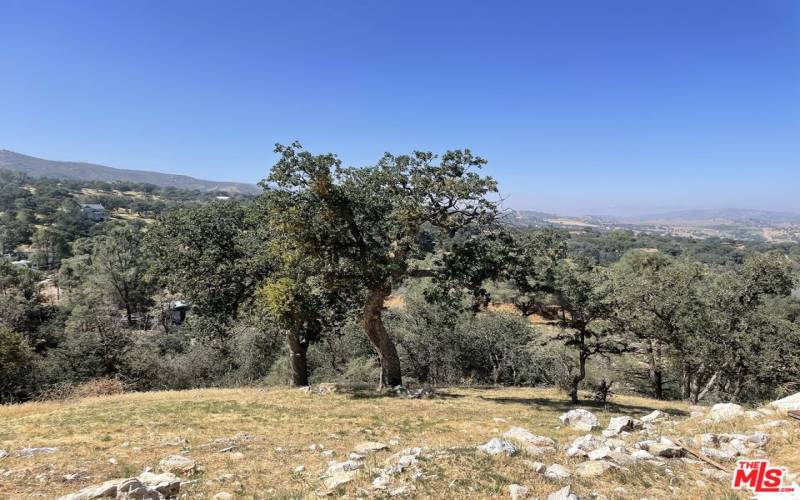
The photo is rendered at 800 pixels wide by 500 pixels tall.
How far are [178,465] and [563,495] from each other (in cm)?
757

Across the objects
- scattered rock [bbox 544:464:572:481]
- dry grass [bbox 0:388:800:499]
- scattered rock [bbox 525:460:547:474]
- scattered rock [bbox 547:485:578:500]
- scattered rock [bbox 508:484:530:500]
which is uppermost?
scattered rock [bbox 547:485:578:500]

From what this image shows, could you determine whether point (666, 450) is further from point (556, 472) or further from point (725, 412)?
point (725, 412)

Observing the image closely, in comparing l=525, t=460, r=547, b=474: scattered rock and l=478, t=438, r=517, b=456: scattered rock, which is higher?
l=525, t=460, r=547, b=474: scattered rock

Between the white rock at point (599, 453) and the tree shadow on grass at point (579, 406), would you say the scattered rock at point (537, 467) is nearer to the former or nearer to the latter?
the white rock at point (599, 453)

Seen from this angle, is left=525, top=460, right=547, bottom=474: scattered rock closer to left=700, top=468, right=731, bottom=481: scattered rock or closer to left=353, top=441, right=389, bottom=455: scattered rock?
left=700, top=468, right=731, bottom=481: scattered rock

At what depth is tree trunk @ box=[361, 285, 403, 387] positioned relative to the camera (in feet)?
63.2

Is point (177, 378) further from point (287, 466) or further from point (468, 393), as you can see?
point (287, 466)

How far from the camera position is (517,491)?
6801 mm

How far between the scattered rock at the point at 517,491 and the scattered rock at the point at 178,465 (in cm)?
641

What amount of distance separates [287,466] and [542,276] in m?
13.4

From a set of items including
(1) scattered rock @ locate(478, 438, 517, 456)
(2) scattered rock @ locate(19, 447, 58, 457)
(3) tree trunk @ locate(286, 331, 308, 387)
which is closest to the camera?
(1) scattered rock @ locate(478, 438, 517, 456)

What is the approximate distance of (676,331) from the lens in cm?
2403

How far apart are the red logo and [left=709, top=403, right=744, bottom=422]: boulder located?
12.6 feet

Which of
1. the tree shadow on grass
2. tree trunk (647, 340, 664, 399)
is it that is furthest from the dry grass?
A: tree trunk (647, 340, 664, 399)
